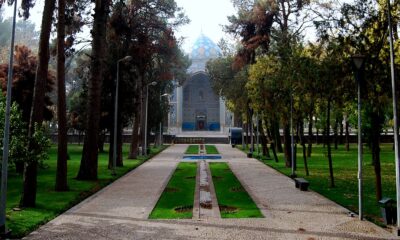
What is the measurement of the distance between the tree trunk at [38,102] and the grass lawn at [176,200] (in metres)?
3.54

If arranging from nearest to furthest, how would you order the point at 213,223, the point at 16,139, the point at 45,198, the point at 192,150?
the point at 213,223
the point at 16,139
the point at 45,198
the point at 192,150

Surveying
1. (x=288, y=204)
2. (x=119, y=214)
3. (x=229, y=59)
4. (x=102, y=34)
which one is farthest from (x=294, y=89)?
(x=229, y=59)

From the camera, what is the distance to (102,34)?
1967cm

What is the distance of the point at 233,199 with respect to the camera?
14062 millimetres

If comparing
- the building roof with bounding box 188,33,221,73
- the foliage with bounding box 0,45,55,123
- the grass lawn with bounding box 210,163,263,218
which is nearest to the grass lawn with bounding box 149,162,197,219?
the grass lawn with bounding box 210,163,263,218

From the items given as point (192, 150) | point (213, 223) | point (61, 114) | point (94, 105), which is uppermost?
point (94, 105)

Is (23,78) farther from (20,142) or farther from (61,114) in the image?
(20,142)

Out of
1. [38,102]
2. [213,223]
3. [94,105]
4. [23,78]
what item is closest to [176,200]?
[213,223]

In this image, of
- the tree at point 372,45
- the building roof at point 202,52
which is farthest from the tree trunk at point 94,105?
the building roof at point 202,52

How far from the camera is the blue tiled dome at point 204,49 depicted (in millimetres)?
91537

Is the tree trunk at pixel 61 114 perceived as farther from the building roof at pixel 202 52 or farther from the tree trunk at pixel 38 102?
the building roof at pixel 202 52

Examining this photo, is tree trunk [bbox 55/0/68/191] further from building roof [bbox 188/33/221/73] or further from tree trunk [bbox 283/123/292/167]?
building roof [bbox 188/33/221/73]

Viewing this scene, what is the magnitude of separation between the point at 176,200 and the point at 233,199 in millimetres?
1836

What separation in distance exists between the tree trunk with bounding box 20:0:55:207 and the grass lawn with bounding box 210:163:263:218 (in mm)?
5393
